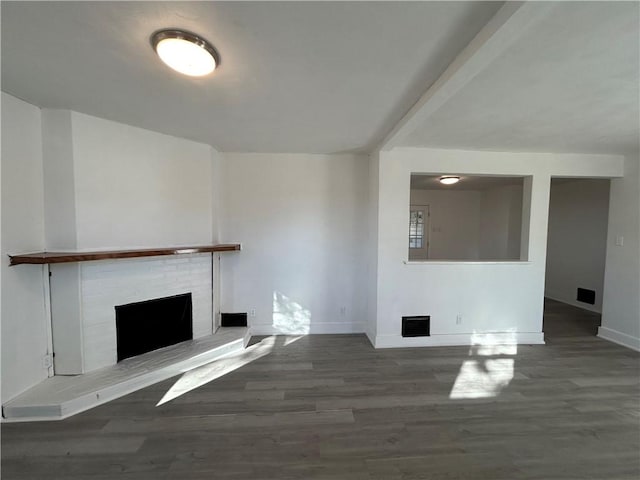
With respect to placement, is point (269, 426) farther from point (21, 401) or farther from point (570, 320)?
point (570, 320)

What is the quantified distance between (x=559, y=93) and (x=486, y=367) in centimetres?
256

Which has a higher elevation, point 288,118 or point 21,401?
point 288,118

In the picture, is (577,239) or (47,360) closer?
(47,360)

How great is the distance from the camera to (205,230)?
319 cm

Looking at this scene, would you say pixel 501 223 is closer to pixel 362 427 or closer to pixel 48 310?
pixel 362 427

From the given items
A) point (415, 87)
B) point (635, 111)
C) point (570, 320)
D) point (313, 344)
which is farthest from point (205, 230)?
point (570, 320)

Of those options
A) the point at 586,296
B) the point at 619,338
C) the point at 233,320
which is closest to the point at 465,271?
the point at 619,338

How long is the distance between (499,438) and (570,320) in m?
3.67

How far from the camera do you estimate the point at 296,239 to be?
3.56 meters

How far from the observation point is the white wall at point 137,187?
7.67 feet

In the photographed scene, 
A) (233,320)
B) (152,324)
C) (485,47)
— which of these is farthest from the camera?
(233,320)

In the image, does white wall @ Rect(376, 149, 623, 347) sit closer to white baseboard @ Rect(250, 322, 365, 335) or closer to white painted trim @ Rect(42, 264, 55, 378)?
white baseboard @ Rect(250, 322, 365, 335)

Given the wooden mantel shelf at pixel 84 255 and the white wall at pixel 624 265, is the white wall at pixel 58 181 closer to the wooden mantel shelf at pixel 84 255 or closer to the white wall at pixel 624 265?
the wooden mantel shelf at pixel 84 255

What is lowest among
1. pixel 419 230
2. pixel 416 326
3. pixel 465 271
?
pixel 416 326
